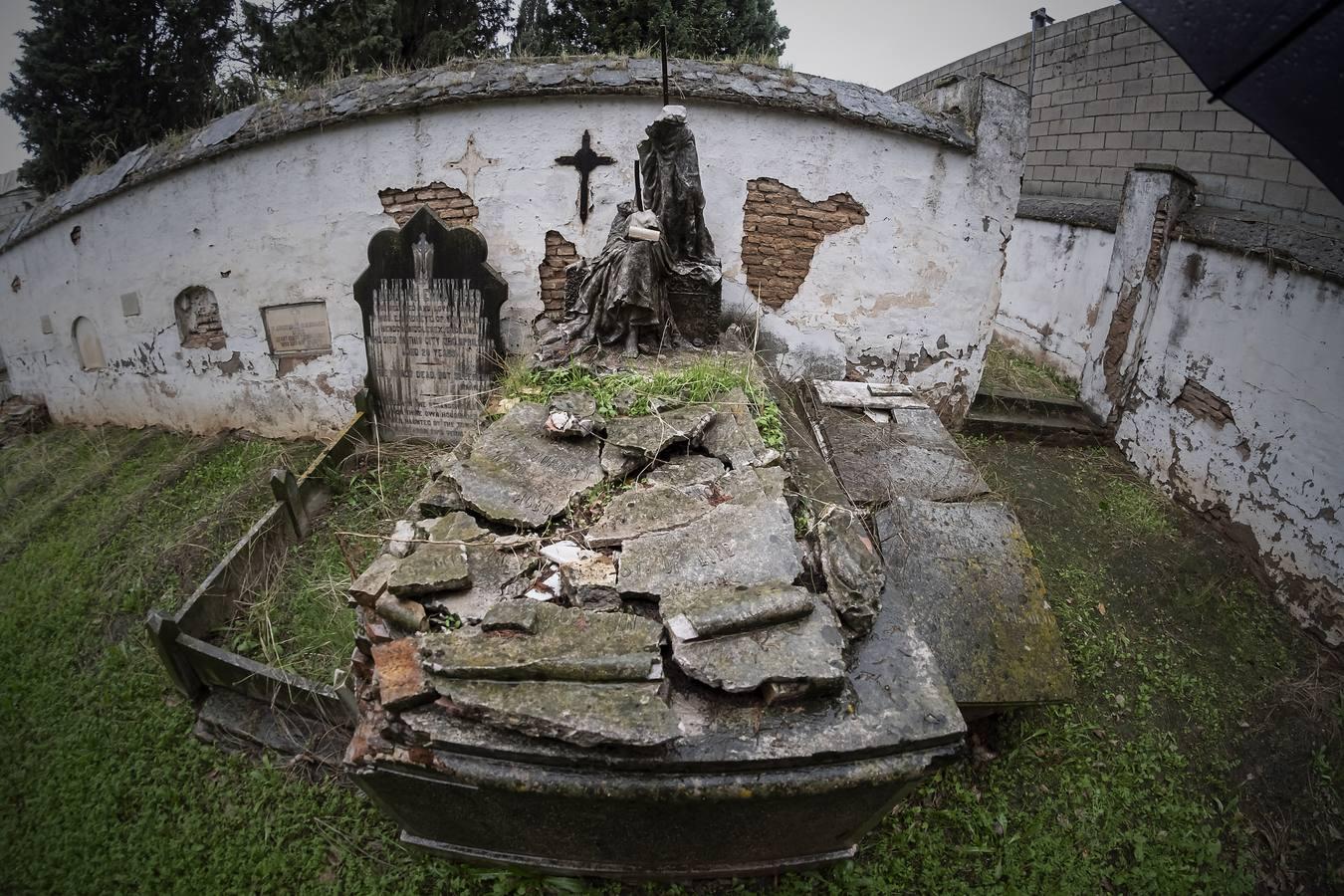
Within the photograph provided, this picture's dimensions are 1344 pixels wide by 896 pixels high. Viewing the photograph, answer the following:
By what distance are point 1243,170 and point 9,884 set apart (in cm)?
892

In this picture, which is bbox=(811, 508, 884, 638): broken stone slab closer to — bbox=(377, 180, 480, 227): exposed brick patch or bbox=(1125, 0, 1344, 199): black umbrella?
bbox=(1125, 0, 1344, 199): black umbrella

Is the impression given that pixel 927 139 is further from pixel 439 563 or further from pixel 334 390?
pixel 334 390

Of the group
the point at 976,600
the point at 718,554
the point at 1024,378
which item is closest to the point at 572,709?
the point at 718,554

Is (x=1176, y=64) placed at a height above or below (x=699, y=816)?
above

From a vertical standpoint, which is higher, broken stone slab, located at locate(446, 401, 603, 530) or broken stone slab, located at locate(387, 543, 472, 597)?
broken stone slab, located at locate(446, 401, 603, 530)

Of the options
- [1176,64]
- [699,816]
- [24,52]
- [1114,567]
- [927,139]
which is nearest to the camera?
[699,816]

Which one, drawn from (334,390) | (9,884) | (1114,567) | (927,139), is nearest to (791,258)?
(927,139)

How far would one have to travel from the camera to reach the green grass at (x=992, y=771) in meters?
2.85

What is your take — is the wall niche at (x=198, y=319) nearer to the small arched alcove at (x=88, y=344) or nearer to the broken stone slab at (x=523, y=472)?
the small arched alcove at (x=88, y=344)

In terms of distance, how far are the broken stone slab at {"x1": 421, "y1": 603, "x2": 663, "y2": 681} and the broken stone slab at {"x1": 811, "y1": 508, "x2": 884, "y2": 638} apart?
68cm

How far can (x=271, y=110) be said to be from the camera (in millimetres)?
5680

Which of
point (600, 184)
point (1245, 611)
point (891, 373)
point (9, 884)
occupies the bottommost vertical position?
point (9, 884)

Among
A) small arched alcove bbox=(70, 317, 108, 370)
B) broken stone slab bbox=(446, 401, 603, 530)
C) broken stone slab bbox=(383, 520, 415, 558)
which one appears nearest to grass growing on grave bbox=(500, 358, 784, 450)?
broken stone slab bbox=(446, 401, 603, 530)

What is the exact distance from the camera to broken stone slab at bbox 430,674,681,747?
170cm
